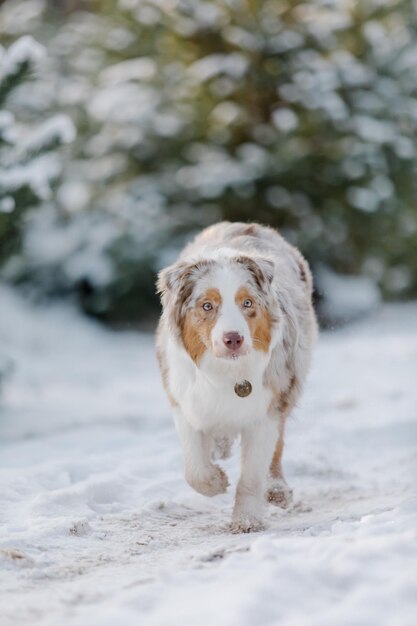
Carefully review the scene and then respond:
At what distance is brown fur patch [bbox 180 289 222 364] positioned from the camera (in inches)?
179

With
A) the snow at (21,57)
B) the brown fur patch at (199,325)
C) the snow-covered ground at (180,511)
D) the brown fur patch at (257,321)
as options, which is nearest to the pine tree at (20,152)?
the snow at (21,57)

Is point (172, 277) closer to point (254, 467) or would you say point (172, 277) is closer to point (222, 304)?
point (222, 304)

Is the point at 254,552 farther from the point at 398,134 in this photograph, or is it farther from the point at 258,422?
the point at 398,134

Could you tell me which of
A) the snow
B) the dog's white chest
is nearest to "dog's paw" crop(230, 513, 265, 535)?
the dog's white chest

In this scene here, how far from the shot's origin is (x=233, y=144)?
12922 mm

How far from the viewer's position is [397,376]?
368 inches

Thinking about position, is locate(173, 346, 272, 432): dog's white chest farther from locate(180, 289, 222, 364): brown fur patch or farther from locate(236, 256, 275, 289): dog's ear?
locate(236, 256, 275, 289): dog's ear

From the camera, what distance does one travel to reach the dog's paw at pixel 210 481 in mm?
5027

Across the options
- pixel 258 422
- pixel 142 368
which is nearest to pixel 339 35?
pixel 142 368

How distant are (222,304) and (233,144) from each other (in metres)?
8.68

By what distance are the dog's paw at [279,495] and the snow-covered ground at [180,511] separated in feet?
0.26

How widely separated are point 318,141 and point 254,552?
979 centimetres

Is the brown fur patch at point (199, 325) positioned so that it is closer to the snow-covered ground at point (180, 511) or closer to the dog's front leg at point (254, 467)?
the dog's front leg at point (254, 467)

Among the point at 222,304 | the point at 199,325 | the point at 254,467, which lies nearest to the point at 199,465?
the point at 254,467
